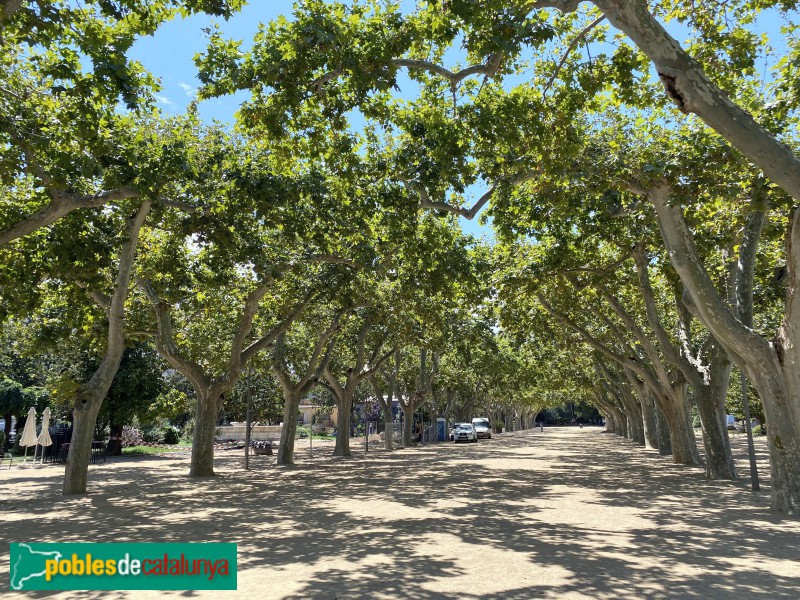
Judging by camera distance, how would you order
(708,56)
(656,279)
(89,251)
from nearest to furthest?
(708,56) → (89,251) → (656,279)

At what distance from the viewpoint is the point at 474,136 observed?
32.5ft

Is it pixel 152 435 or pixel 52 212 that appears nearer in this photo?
pixel 52 212

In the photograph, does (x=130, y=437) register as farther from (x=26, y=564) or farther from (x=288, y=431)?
(x=26, y=564)

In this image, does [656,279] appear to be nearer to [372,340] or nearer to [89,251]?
[372,340]

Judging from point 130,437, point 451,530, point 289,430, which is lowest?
point 451,530

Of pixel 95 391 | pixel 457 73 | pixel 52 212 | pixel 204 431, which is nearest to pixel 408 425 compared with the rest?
pixel 204 431

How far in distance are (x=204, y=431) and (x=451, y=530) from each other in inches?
427

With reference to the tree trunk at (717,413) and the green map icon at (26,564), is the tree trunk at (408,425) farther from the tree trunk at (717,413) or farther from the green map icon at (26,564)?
the green map icon at (26,564)

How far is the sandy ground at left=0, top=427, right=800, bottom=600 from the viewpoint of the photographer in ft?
18.6

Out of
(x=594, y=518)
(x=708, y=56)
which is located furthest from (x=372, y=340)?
(x=708, y=56)

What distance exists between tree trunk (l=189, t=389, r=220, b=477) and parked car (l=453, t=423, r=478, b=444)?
30741 millimetres

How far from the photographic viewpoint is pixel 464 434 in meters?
45.9

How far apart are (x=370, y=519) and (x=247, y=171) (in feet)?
22.5

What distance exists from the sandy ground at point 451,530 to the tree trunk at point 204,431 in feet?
2.47
